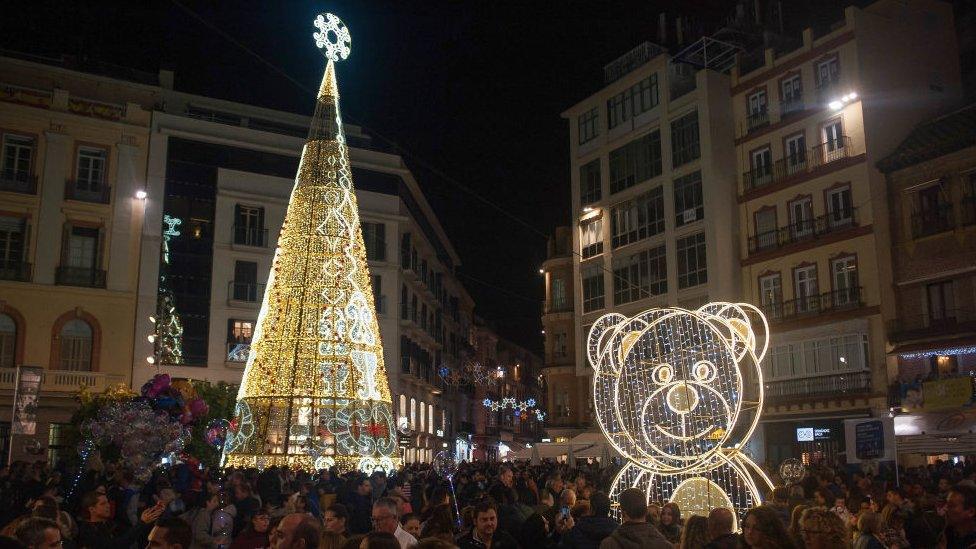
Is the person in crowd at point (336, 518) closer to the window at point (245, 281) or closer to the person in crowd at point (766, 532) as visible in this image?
the person in crowd at point (766, 532)

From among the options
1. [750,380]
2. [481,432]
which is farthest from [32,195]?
[481,432]

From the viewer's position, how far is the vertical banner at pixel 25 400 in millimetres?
19734

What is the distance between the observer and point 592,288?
136 feet

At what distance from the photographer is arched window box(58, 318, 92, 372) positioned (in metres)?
35.8

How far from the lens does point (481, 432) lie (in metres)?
81.3

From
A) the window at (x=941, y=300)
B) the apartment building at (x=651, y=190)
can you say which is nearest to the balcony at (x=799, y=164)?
the apartment building at (x=651, y=190)

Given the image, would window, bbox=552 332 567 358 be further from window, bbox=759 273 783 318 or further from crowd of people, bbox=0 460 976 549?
crowd of people, bbox=0 460 976 549

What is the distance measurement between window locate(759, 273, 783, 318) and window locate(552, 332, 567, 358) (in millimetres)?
13673

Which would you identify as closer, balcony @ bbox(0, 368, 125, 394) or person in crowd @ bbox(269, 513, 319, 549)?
person in crowd @ bbox(269, 513, 319, 549)

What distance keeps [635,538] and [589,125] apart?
37723mm

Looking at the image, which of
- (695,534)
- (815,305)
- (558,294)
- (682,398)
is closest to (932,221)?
(815,305)

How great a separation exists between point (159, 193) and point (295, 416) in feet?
60.2

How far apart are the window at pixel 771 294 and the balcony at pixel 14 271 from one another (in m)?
28.5

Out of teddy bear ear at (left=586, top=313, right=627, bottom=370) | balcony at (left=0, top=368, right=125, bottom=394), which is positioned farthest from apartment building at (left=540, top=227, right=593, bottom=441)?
teddy bear ear at (left=586, top=313, right=627, bottom=370)
